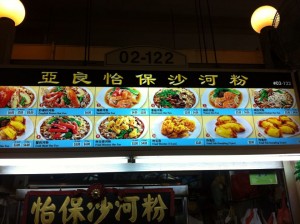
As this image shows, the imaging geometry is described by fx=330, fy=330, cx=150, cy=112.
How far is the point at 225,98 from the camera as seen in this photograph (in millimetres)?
2686

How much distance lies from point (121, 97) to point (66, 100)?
0.43 m

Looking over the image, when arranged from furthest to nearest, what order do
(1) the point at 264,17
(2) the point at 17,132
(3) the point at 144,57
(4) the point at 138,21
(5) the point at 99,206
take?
1. (4) the point at 138,21
2. (1) the point at 264,17
3. (3) the point at 144,57
4. (5) the point at 99,206
5. (2) the point at 17,132

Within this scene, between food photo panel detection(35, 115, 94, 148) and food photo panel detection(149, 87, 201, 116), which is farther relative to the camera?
food photo panel detection(149, 87, 201, 116)

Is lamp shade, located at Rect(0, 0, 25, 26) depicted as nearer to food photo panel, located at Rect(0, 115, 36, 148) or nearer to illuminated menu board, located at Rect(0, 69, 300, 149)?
illuminated menu board, located at Rect(0, 69, 300, 149)

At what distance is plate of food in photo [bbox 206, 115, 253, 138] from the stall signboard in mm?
599

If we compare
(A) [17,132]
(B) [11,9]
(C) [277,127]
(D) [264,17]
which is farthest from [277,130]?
(B) [11,9]

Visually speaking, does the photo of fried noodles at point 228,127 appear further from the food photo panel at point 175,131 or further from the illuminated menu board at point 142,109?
the food photo panel at point 175,131

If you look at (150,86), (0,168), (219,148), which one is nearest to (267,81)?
(219,148)

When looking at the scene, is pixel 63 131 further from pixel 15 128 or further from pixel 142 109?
pixel 142 109

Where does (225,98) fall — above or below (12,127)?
above

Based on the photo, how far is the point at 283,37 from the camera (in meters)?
2.50

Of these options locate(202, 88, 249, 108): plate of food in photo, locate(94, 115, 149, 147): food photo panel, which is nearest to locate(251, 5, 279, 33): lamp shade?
locate(202, 88, 249, 108): plate of food in photo

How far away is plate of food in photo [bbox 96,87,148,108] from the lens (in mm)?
2588

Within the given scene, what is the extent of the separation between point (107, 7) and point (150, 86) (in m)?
2.42
